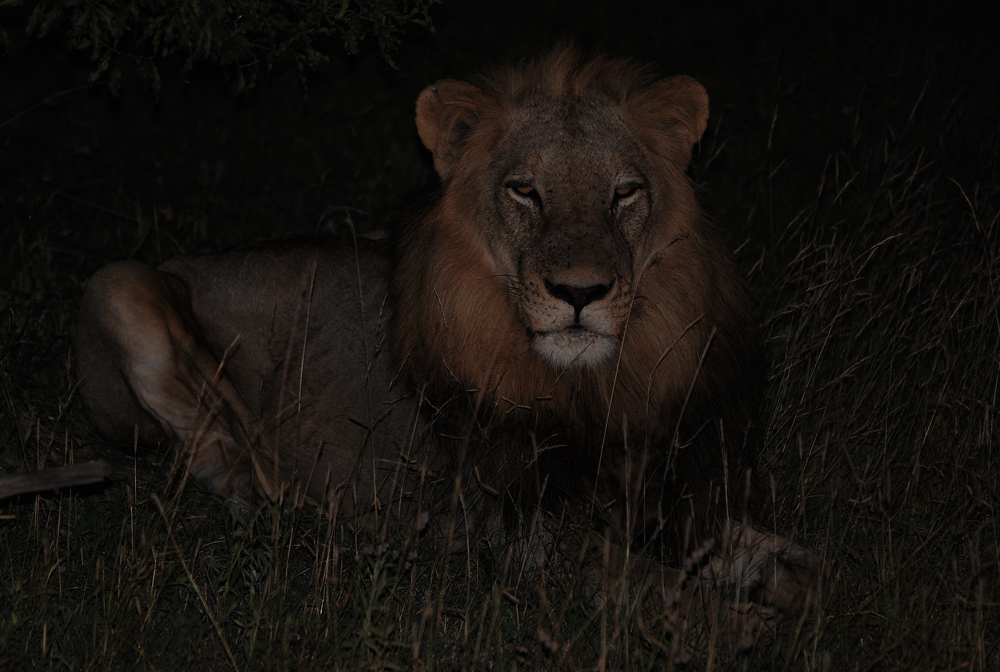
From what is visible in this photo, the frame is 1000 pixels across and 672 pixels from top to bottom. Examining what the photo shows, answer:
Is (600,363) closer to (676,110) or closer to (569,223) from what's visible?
(569,223)

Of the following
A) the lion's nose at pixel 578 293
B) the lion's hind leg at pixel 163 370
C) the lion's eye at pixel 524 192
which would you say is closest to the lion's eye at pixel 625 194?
the lion's eye at pixel 524 192

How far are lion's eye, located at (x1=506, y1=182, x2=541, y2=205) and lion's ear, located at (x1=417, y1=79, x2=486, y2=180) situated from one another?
13.4 inches

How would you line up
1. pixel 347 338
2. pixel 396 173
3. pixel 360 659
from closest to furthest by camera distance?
pixel 360 659 → pixel 347 338 → pixel 396 173

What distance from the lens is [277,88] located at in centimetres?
1031

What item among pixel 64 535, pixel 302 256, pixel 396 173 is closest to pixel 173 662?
pixel 64 535

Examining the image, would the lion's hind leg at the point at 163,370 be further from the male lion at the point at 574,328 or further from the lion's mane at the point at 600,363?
the lion's mane at the point at 600,363

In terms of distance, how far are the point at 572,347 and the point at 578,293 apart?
196 millimetres

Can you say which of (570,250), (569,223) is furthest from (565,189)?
(570,250)

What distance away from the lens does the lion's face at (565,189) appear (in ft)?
11.2

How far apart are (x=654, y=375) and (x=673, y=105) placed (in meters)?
0.98

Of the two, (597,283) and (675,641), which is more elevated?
(597,283)

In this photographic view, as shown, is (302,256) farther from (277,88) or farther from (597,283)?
(277,88)

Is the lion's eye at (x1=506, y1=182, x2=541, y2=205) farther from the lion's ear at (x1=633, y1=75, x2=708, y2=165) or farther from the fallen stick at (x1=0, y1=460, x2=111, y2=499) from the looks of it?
the fallen stick at (x1=0, y1=460, x2=111, y2=499)

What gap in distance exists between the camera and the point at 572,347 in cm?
345
